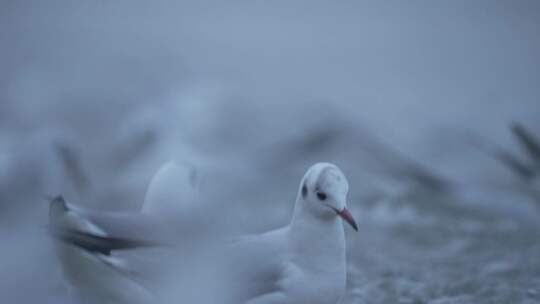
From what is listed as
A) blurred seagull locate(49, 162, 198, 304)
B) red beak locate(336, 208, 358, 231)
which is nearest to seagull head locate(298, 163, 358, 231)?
red beak locate(336, 208, 358, 231)

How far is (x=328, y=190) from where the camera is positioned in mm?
2170

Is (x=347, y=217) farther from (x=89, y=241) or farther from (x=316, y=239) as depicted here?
(x=89, y=241)

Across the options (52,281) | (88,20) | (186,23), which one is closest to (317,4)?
(186,23)

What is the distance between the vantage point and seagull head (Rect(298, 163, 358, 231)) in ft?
7.10

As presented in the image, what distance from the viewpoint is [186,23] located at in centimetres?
614

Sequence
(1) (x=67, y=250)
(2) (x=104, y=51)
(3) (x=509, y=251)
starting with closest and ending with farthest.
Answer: (1) (x=67, y=250)
(3) (x=509, y=251)
(2) (x=104, y=51)

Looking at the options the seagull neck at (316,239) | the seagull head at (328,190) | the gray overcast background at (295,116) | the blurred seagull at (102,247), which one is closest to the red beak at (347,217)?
the seagull head at (328,190)

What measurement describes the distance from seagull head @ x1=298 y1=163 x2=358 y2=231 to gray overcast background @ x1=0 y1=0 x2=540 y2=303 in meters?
0.63

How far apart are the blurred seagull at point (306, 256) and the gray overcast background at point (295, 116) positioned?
1.73 ft

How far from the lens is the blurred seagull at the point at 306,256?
219 centimetres

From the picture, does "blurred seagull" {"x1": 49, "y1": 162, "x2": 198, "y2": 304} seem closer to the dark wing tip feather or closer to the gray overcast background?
the dark wing tip feather

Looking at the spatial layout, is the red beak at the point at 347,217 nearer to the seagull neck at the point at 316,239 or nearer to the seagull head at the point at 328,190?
the seagull head at the point at 328,190

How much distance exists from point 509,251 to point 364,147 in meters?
0.80

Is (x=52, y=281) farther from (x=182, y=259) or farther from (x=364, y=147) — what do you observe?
(x=364, y=147)
